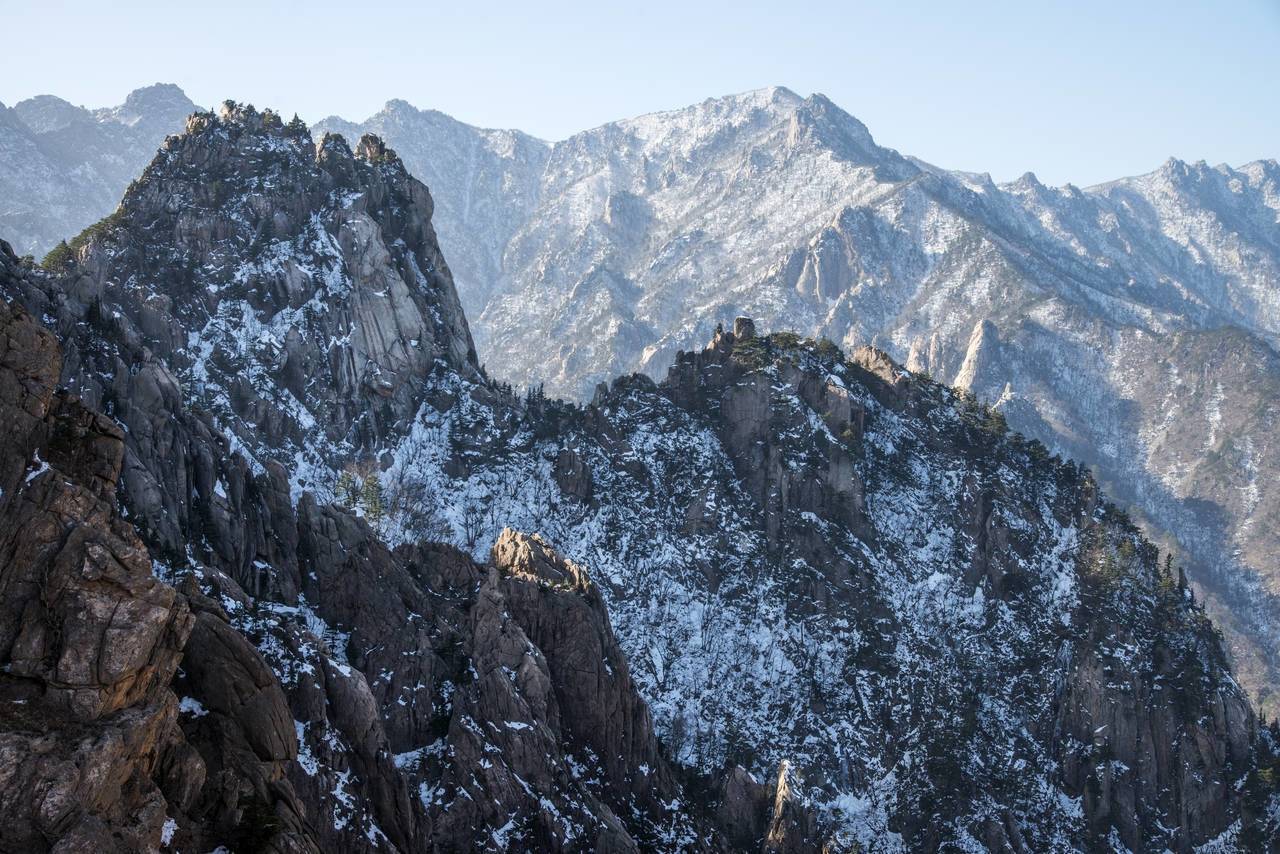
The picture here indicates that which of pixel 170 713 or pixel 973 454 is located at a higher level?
pixel 973 454

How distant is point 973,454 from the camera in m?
174

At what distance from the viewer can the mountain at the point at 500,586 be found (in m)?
62.3

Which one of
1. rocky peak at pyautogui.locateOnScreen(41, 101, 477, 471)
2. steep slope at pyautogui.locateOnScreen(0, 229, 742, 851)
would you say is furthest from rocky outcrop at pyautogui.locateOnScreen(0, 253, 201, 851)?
rocky peak at pyautogui.locateOnScreen(41, 101, 477, 471)

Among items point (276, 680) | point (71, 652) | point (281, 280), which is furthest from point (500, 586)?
point (71, 652)

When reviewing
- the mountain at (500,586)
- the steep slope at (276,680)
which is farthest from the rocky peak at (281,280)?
the steep slope at (276,680)

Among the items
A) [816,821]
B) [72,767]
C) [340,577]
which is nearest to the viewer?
[72,767]

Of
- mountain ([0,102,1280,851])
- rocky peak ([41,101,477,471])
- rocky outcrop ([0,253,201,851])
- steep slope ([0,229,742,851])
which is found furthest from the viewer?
rocky peak ([41,101,477,471])

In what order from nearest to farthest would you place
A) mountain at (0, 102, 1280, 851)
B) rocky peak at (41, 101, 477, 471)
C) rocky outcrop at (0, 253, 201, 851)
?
1. rocky outcrop at (0, 253, 201, 851)
2. mountain at (0, 102, 1280, 851)
3. rocky peak at (41, 101, 477, 471)

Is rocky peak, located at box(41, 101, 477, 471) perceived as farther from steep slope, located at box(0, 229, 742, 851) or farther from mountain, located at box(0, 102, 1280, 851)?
steep slope, located at box(0, 229, 742, 851)

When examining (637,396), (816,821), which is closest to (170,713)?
(816,821)

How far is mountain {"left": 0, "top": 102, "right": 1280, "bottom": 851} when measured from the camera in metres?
62.3

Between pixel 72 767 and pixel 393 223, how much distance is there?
139 m

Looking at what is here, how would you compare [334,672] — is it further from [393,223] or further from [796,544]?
[393,223]

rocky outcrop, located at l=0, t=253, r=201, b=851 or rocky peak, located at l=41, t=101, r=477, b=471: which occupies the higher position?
rocky peak, located at l=41, t=101, r=477, b=471
